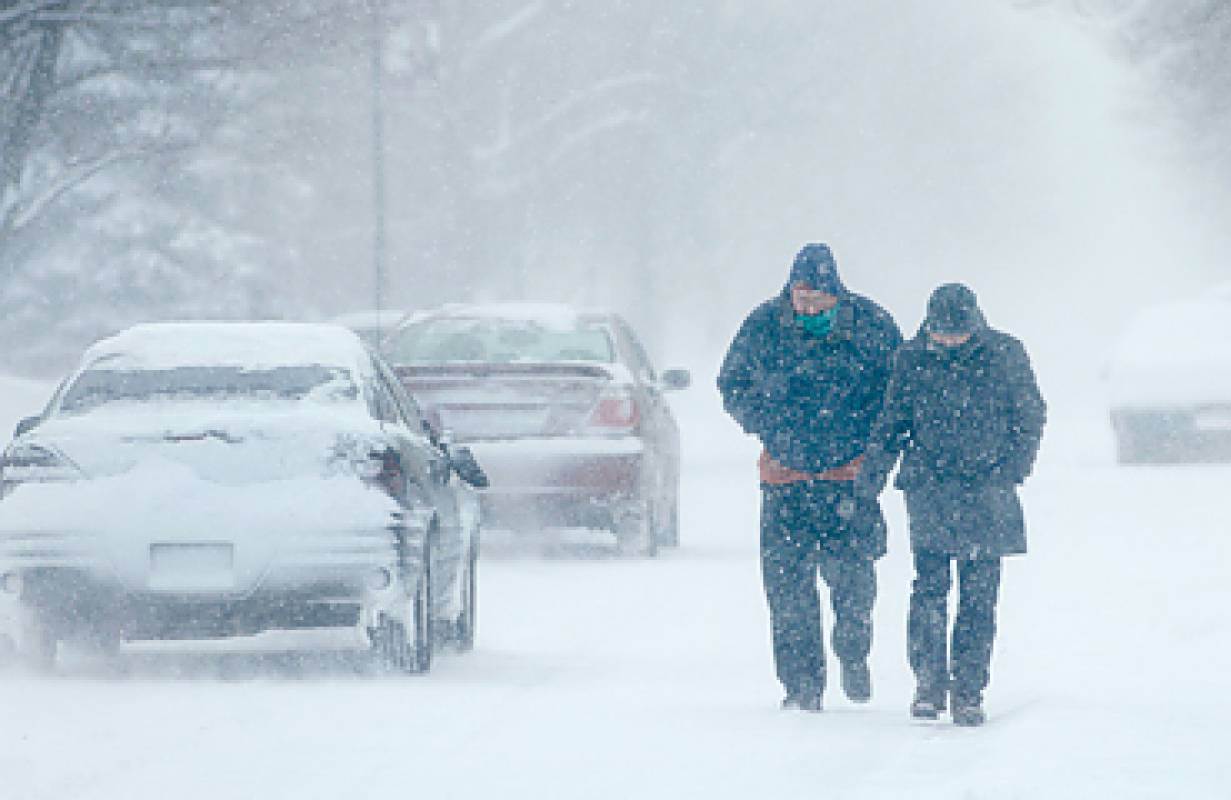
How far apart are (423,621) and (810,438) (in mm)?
2129

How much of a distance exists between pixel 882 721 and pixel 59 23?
16.1 m

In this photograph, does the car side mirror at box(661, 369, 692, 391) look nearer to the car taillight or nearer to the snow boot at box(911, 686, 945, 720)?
the car taillight

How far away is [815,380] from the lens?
366 inches

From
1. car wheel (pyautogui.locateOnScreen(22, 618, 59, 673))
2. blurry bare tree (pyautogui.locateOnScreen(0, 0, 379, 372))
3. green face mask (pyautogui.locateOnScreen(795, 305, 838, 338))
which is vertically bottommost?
car wheel (pyautogui.locateOnScreen(22, 618, 59, 673))

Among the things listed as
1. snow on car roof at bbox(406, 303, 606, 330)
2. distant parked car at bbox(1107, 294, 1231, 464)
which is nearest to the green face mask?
snow on car roof at bbox(406, 303, 606, 330)

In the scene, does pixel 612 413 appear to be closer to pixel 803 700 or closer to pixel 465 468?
pixel 465 468

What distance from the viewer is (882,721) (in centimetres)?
895

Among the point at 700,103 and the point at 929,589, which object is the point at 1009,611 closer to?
the point at 929,589

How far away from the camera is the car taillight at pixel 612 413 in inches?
640

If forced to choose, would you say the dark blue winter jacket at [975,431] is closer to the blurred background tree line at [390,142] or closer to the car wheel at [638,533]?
the car wheel at [638,533]

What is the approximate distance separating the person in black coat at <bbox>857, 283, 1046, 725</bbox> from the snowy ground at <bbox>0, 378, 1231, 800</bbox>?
29cm

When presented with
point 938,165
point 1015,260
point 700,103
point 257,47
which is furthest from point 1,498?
point 1015,260

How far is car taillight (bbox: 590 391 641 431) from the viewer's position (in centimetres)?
1625

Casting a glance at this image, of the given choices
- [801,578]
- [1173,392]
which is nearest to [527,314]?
[801,578]
